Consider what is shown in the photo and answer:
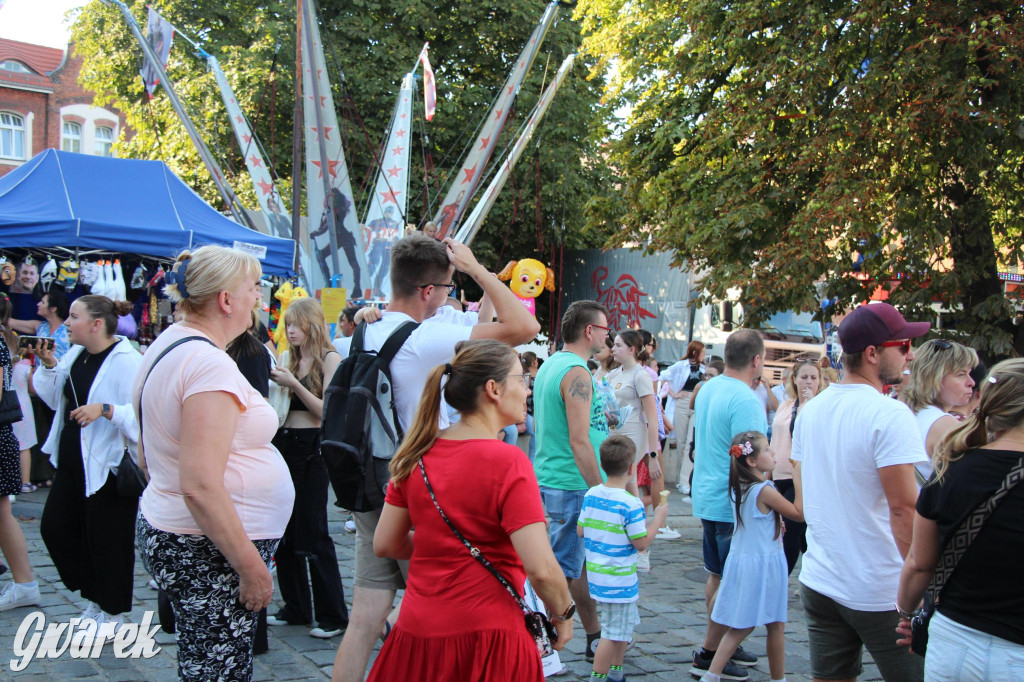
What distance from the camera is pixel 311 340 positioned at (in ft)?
16.7

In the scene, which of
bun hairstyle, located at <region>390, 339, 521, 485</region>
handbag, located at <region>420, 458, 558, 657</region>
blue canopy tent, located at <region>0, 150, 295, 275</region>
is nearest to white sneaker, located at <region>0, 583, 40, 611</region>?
bun hairstyle, located at <region>390, 339, 521, 485</region>

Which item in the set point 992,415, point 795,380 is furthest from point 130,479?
point 795,380

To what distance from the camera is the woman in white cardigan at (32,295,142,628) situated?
14.6 ft

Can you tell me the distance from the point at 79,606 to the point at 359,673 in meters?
2.79

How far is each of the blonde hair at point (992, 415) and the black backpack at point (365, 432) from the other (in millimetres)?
1862

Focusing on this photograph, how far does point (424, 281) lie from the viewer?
132 inches

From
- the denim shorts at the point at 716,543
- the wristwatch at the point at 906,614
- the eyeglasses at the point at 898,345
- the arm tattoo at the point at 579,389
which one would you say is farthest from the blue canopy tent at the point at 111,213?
the wristwatch at the point at 906,614

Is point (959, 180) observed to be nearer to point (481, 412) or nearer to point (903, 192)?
point (903, 192)

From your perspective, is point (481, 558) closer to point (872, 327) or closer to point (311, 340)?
point (872, 327)

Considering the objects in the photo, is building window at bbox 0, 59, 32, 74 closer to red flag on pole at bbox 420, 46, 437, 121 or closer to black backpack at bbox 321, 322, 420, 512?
red flag on pole at bbox 420, 46, 437, 121

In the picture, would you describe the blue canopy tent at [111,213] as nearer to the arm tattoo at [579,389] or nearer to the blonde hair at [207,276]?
the arm tattoo at [579,389]

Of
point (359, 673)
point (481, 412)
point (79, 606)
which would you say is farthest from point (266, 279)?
point (481, 412)

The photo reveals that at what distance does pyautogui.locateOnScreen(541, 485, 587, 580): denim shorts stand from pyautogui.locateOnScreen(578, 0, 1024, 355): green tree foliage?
7.85 meters

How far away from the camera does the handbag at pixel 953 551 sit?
236 centimetres
